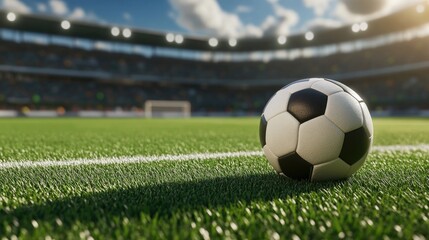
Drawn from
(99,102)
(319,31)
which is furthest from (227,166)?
(319,31)

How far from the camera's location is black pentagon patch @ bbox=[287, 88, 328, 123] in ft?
6.81

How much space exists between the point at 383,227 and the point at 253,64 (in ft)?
149

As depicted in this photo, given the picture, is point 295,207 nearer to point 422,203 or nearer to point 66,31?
point 422,203

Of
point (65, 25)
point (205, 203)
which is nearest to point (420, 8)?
point (65, 25)

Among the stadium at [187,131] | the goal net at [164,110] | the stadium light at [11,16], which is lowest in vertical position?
the goal net at [164,110]

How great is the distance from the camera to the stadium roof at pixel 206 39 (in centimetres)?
3247

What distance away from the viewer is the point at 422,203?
1.58m

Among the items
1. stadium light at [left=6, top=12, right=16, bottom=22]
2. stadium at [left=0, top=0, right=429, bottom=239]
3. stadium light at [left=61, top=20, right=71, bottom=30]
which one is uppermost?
stadium light at [left=6, top=12, right=16, bottom=22]

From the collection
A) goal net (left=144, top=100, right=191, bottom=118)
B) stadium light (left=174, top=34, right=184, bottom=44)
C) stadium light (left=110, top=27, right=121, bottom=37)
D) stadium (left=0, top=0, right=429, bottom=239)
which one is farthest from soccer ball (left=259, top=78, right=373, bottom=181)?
stadium light (left=174, top=34, right=184, bottom=44)

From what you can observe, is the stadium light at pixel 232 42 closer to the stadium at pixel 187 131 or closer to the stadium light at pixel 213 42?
the stadium at pixel 187 131

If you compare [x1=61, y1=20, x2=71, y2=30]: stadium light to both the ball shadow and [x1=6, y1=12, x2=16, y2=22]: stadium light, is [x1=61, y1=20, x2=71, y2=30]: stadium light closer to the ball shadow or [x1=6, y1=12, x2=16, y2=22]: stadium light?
[x1=6, y1=12, x2=16, y2=22]: stadium light

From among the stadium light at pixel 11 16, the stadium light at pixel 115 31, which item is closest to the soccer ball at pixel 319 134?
the stadium light at pixel 11 16

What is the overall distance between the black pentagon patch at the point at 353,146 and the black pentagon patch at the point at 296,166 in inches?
8.6

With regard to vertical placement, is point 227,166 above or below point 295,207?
below
